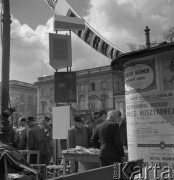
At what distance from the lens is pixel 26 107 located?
333 ft

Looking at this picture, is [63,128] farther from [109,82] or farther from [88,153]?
[109,82]

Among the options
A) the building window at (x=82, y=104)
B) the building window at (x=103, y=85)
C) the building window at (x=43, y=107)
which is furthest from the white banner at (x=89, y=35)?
the building window at (x=43, y=107)

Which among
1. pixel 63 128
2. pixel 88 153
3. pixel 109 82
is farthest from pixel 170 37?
pixel 109 82

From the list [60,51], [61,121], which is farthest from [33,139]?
[60,51]

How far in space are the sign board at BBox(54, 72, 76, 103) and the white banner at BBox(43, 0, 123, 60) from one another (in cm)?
208

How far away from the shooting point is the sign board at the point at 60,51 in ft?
32.3

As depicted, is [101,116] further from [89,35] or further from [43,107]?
[43,107]

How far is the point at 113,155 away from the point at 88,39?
6.35 meters

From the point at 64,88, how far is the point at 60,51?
3.89ft

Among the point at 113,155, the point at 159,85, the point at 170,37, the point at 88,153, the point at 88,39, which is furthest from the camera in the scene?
the point at 170,37

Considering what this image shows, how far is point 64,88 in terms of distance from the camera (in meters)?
9.97

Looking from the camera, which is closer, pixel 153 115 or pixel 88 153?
pixel 153 115

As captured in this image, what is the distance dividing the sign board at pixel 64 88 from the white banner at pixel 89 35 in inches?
82.0

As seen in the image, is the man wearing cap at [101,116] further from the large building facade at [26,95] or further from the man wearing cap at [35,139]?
the large building facade at [26,95]
